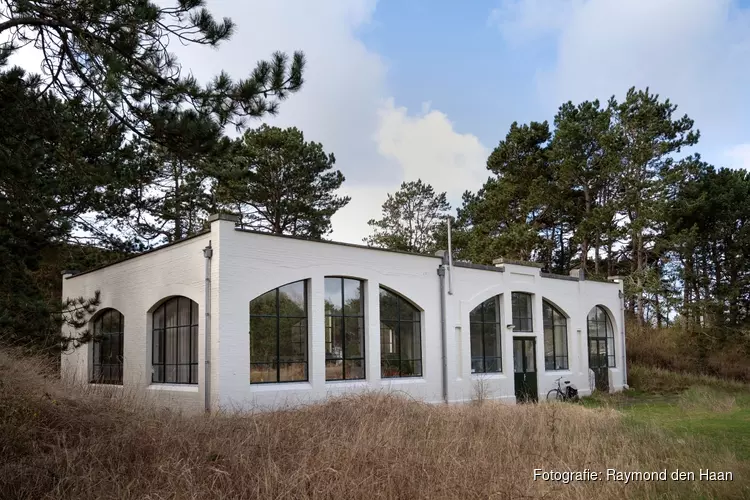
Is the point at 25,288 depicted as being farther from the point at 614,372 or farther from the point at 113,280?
the point at 614,372

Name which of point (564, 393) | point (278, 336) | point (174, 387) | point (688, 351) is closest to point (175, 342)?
point (174, 387)

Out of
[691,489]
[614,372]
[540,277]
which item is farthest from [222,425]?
[614,372]

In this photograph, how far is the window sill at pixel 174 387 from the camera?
1547 centimetres

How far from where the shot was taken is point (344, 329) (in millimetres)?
17266

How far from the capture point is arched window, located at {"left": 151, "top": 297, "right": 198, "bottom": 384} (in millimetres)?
16234

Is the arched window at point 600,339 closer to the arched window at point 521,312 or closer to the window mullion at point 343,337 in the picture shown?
the arched window at point 521,312

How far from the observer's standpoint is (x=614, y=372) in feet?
87.0

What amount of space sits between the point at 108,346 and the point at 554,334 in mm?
15560

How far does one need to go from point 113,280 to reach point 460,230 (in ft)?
83.9

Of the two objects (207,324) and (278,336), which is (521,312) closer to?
(278,336)

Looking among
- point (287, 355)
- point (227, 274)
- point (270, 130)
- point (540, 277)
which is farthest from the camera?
point (270, 130)

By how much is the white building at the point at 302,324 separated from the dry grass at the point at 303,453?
12.2 feet

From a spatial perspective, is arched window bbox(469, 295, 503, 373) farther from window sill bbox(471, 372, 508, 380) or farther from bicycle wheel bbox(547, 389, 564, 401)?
bicycle wheel bbox(547, 389, 564, 401)

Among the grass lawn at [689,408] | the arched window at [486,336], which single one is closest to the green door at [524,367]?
the arched window at [486,336]
